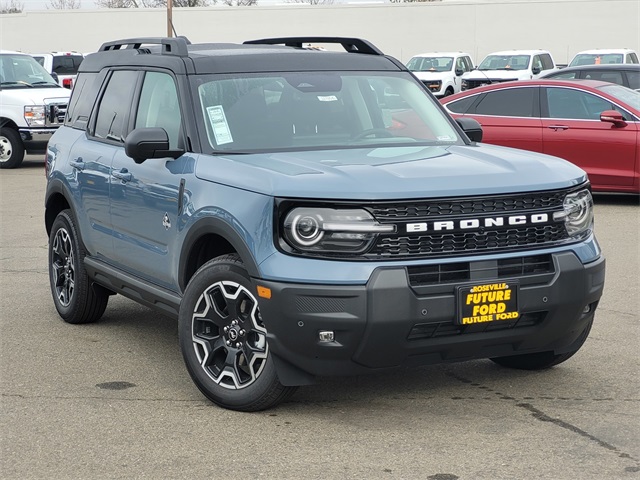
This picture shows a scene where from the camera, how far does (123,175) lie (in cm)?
662

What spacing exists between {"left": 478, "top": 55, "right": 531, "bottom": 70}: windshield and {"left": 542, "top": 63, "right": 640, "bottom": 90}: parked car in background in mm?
14558

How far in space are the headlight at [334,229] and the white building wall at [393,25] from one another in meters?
44.8

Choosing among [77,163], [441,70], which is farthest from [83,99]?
[441,70]

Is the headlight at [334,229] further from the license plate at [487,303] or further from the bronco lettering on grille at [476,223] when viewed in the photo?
the license plate at [487,303]

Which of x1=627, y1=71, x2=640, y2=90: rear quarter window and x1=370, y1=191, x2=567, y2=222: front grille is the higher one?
x1=370, y1=191, x2=567, y2=222: front grille

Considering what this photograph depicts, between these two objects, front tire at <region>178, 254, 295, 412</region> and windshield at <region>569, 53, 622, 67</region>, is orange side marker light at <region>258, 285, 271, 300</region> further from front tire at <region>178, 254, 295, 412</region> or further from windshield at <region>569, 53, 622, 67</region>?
windshield at <region>569, 53, 622, 67</region>

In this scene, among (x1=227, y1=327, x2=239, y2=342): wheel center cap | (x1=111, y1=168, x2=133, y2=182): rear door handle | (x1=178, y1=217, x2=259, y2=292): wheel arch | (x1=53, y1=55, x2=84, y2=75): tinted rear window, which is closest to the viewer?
(x1=178, y1=217, x2=259, y2=292): wheel arch

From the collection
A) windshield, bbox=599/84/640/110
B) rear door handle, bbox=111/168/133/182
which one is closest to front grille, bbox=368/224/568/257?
rear door handle, bbox=111/168/133/182

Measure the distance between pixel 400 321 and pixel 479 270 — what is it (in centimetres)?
48

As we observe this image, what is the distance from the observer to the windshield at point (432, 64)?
1449 inches

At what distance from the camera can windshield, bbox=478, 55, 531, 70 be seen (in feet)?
111

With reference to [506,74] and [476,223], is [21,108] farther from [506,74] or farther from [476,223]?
[506,74]

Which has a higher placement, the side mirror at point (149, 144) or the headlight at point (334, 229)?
the side mirror at point (149, 144)

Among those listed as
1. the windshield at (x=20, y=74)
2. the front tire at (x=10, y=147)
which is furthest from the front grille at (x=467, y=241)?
the windshield at (x=20, y=74)
